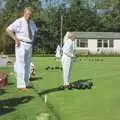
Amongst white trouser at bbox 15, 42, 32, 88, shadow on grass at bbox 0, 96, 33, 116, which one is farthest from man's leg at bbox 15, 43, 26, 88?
shadow on grass at bbox 0, 96, 33, 116

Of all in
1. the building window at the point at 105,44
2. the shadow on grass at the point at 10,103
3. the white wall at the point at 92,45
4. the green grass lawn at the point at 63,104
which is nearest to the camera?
the green grass lawn at the point at 63,104

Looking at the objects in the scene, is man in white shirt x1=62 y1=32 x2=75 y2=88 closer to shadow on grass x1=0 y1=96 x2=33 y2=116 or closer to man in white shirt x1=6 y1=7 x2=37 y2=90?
man in white shirt x1=6 y1=7 x2=37 y2=90

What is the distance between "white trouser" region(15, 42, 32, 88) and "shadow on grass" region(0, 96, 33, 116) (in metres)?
1.65

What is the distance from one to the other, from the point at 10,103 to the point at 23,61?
9.47ft

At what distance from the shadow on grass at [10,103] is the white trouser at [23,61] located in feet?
5.41

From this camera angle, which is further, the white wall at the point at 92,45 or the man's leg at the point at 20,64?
the white wall at the point at 92,45

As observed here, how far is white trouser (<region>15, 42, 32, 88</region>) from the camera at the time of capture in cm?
1526

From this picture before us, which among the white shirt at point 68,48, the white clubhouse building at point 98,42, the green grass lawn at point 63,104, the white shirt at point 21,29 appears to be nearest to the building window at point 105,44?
the white clubhouse building at point 98,42

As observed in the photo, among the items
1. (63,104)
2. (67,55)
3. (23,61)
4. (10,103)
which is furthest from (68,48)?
(10,103)

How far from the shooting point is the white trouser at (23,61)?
15.3 metres

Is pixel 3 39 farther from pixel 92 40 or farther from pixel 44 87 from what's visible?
pixel 44 87

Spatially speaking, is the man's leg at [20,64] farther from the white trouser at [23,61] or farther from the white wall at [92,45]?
the white wall at [92,45]

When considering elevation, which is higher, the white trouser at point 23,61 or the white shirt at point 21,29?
the white shirt at point 21,29

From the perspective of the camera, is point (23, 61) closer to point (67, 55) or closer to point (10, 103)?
point (67, 55)
